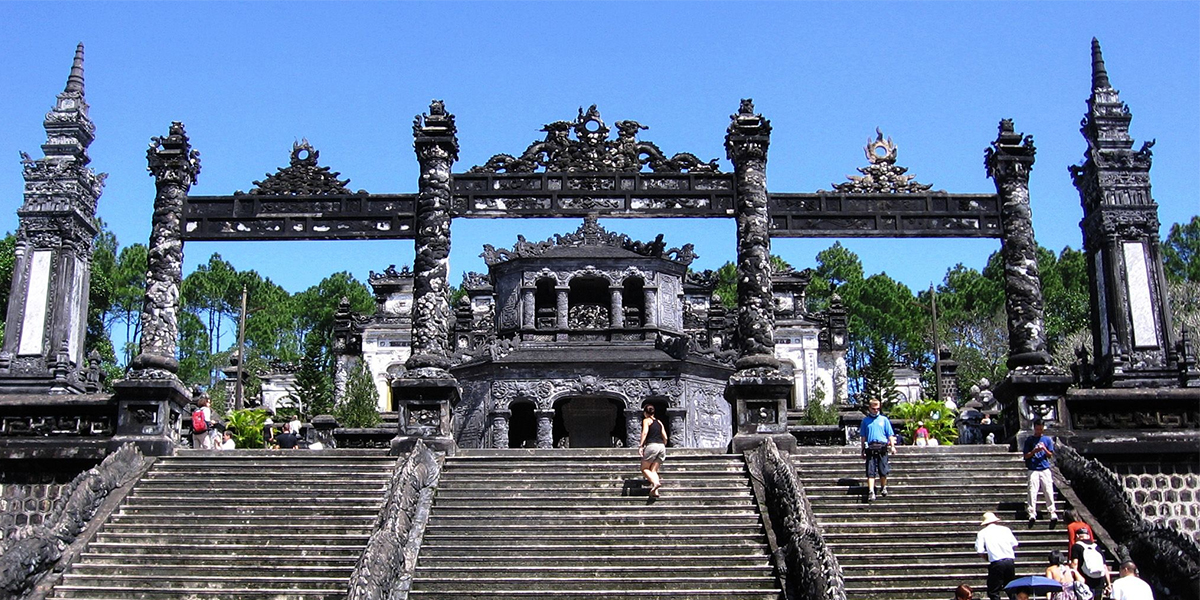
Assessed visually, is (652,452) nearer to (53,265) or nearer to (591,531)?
(591,531)

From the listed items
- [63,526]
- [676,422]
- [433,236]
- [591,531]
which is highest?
[433,236]

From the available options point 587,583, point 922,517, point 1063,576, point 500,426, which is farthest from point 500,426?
point 1063,576

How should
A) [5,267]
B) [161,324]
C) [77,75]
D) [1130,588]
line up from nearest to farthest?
[1130,588]
[161,324]
[77,75]
[5,267]

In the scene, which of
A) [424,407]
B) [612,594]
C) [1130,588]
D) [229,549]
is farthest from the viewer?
[424,407]

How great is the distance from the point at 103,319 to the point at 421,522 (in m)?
45.2

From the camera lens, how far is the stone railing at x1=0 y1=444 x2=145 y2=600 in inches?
496

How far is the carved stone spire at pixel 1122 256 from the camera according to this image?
1925 centimetres

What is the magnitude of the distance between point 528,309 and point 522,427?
3844 mm

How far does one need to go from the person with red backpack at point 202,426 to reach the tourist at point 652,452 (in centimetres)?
849

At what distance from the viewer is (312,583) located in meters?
12.5

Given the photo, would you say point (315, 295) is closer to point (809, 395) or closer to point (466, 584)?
point (809, 395)

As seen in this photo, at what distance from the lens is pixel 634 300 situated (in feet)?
117


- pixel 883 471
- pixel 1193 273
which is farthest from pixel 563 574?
pixel 1193 273

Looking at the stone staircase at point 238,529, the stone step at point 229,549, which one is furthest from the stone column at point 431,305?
the stone step at point 229,549
